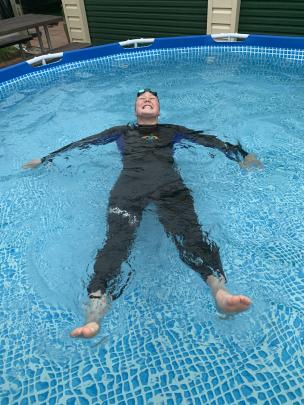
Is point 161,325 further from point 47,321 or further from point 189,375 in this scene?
point 47,321

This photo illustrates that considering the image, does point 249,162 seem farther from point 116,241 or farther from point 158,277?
point 116,241

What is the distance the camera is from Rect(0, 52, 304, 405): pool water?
89.4 inches

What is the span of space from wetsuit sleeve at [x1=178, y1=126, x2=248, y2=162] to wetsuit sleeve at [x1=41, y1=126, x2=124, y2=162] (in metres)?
0.75

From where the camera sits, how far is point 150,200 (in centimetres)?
320

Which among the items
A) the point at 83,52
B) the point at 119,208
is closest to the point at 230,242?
the point at 119,208

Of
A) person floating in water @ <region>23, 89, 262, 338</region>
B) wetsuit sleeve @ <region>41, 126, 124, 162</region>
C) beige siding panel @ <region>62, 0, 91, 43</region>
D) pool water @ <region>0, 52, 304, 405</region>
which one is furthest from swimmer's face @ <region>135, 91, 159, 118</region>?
beige siding panel @ <region>62, 0, 91, 43</region>

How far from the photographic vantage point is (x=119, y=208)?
3.10 metres

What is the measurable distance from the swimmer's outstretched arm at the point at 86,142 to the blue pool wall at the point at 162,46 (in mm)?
3860

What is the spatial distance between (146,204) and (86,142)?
1156 mm

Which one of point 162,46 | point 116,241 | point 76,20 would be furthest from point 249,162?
point 76,20

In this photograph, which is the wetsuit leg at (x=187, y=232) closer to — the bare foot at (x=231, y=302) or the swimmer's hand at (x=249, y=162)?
the bare foot at (x=231, y=302)

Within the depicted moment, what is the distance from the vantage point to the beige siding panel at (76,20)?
31.6 feet

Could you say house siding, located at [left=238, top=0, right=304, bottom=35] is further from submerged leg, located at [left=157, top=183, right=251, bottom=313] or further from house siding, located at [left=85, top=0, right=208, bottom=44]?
submerged leg, located at [left=157, top=183, right=251, bottom=313]

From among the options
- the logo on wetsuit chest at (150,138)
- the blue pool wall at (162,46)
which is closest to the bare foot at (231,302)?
the logo on wetsuit chest at (150,138)
